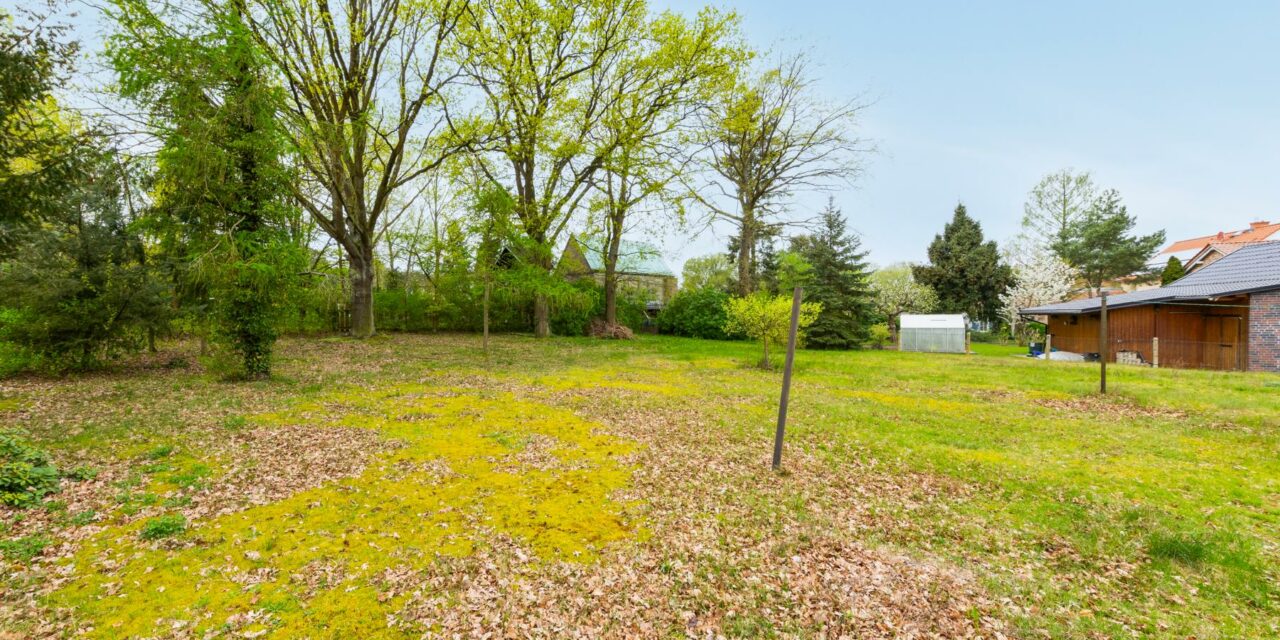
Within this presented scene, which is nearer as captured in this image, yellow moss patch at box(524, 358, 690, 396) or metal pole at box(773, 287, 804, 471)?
metal pole at box(773, 287, 804, 471)

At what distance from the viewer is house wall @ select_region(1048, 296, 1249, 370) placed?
700 inches

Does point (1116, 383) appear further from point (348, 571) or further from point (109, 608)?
point (109, 608)

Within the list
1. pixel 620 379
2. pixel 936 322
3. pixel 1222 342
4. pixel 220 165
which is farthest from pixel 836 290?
pixel 220 165

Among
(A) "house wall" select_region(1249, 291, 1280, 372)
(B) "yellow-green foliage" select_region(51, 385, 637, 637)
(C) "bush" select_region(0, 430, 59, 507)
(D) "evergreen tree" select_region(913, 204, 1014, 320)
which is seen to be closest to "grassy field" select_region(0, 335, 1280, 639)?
(B) "yellow-green foliage" select_region(51, 385, 637, 637)

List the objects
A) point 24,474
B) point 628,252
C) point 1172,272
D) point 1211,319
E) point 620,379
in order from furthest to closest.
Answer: point 1172,272 < point 628,252 < point 1211,319 < point 620,379 < point 24,474

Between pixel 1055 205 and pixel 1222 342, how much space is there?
80.7 ft

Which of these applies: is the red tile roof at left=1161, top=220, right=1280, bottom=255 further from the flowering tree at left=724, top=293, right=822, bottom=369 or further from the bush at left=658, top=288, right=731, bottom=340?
the flowering tree at left=724, top=293, right=822, bottom=369

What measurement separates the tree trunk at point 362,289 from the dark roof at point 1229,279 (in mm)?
31563

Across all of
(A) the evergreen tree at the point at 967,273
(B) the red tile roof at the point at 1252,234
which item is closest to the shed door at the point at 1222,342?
(A) the evergreen tree at the point at 967,273

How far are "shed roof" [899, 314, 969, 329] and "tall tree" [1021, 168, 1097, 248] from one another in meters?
18.9

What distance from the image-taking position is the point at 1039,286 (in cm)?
3456

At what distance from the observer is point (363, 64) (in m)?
17.0

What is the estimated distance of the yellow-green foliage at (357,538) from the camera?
10.6 ft

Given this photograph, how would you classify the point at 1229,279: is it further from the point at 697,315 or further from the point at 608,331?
the point at 608,331
